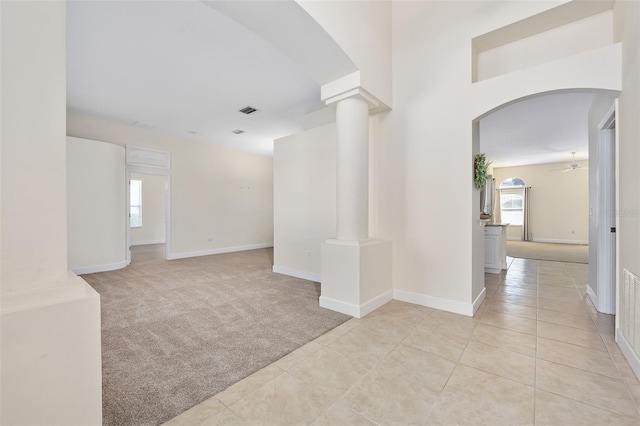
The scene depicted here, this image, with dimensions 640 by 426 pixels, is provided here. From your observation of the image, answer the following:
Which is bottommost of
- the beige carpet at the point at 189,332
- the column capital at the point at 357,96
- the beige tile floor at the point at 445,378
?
the beige carpet at the point at 189,332

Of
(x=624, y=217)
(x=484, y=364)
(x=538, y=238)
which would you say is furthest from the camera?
(x=538, y=238)

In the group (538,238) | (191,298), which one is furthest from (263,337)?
(538,238)

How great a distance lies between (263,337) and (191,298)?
1.61m

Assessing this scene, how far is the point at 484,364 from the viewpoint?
6.41 feet

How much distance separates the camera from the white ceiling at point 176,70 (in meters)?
2.69

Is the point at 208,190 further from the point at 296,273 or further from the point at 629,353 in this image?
the point at 629,353

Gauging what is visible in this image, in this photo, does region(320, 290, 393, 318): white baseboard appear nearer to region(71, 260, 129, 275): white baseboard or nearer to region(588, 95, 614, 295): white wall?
region(588, 95, 614, 295): white wall

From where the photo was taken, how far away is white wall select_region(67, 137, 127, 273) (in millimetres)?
4773

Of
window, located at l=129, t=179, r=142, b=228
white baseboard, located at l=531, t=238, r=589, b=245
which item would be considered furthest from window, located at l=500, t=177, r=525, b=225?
window, located at l=129, t=179, r=142, b=228

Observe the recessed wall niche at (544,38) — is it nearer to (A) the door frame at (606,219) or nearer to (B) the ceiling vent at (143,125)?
(A) the door frame at (606,219)

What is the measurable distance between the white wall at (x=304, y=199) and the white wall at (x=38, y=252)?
11.3ft

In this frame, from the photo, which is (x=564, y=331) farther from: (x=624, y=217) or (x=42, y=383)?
(x=42, y=383)

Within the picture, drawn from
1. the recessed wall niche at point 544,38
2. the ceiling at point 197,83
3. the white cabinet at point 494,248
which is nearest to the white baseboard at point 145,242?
the ceiling at point 197,83

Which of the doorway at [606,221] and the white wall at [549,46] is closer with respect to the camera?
the white wall at [549,46]
